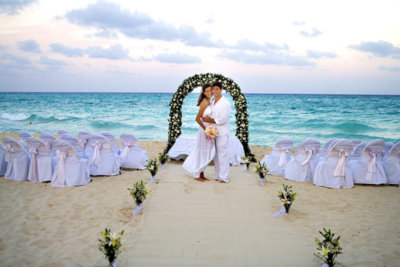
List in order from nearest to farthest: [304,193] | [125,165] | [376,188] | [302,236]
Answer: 1. [302,236]
2. [304,193]
3. [376,188]
4. [125,165]

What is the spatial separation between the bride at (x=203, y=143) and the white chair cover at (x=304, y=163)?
2.27m

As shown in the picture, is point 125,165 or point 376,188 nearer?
point 376,188

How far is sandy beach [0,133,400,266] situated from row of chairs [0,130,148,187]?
0.29 m

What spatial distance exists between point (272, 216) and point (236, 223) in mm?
746

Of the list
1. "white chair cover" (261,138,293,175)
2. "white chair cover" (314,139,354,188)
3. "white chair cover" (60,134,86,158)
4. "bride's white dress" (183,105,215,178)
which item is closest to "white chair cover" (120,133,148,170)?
"white chair cover" (60,134,86,158)

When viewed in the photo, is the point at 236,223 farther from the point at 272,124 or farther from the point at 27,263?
the point at 272,124

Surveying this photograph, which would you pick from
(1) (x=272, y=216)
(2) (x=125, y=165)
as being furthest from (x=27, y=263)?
(2) (x=125, y=165)

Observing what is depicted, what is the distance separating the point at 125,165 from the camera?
8.47 m

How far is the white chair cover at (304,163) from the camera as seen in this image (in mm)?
7414

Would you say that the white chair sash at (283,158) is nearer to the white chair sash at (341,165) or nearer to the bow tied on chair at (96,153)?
the white chair sash at (341,165)

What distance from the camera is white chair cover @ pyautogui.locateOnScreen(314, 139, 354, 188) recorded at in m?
6.87

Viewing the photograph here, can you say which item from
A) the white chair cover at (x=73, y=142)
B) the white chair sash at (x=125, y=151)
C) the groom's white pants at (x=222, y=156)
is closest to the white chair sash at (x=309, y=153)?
the groom's white pants at (x=222, y=156)

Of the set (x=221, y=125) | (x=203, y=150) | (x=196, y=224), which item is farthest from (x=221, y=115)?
(x=196, y=224)

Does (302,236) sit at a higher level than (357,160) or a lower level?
lower
